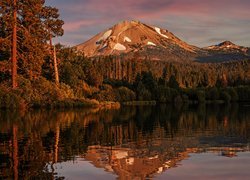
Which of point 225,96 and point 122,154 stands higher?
point 225,96

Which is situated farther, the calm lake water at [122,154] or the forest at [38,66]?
the forest at [38,66]

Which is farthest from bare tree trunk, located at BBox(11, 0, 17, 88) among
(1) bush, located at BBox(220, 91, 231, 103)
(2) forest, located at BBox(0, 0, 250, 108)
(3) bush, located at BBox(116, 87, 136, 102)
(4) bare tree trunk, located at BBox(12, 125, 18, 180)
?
(1) bush, located at BBox(220, 91, 231, 103)

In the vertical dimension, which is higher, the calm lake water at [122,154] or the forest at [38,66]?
the forest at [38,66]

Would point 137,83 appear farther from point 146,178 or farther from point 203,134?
point 146,178

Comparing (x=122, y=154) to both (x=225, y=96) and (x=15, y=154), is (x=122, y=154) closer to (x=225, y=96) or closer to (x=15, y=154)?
(x=15, y=154)

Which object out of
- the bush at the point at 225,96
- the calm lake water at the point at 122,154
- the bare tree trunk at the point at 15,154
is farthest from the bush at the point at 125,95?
the bare tree trunk at the point at 15,154

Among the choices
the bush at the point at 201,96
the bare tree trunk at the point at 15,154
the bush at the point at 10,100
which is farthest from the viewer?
the bush at the point at 201,96

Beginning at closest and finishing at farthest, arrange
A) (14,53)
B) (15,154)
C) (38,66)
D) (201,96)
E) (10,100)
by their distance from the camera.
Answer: (15,154), (10,100), (14,53), (38,66), (201,96)

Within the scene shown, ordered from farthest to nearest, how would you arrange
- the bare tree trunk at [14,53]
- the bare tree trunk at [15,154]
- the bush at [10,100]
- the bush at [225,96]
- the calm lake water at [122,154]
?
the bush at [225,96] → the bare tree trunk at [14,53] → the bush at [10,100] → the calm lake water at [122,154] → the bare tree trunk at [15,154]

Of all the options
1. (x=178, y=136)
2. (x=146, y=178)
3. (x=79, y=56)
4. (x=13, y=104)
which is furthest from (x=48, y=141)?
(x=79, y=56)

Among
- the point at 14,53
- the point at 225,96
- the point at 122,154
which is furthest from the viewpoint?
the point at 225,96

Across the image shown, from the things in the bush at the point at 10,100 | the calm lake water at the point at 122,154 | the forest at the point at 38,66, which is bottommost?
the calm lake water at the point at 122,154

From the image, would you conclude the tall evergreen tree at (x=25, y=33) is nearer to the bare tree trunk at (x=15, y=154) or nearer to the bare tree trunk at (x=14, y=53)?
the bare tree trunk at (x=14, y=53)

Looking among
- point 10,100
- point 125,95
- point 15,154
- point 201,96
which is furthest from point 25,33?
point 201,96
